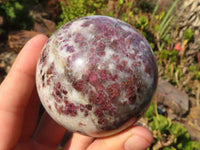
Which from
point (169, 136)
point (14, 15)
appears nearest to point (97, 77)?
point (169, 136)

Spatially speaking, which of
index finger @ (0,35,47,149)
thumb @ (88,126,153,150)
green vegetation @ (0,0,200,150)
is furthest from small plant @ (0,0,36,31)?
thumb @ (88,126,153,150)

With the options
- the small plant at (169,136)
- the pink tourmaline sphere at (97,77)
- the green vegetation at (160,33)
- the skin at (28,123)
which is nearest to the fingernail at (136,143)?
the skin at (28,123)

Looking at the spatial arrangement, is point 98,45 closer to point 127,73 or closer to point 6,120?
point 127,73

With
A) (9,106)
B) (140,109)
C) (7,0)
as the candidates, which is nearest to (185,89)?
(140,109)

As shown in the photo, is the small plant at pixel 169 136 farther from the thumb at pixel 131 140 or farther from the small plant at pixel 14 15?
the small plant at pixel 14 15

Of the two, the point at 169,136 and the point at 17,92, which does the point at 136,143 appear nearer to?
the point at 17,92
